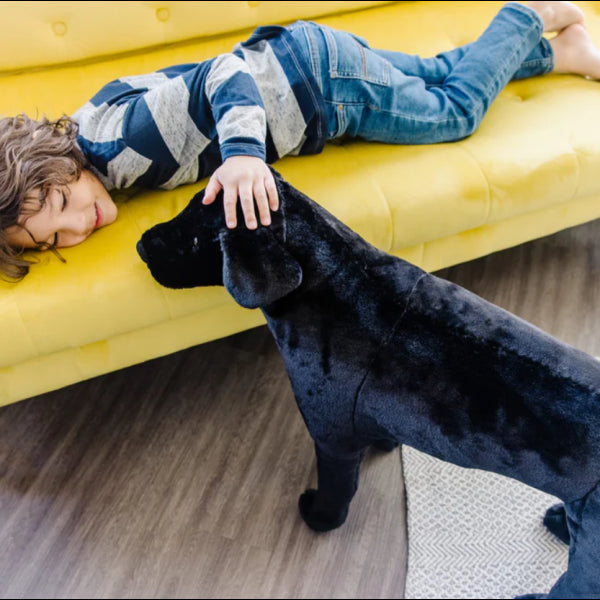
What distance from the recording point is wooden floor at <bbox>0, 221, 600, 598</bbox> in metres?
1.00

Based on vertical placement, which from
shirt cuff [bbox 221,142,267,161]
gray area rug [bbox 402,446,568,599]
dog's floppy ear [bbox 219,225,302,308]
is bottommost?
gray area rug [bbox 402,446,568,599]

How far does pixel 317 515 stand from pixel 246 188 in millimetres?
610

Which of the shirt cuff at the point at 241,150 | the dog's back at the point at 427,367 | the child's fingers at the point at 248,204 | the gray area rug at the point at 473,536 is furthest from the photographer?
the gray area rug at the point at 473,536

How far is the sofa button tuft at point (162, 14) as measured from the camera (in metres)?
1.31

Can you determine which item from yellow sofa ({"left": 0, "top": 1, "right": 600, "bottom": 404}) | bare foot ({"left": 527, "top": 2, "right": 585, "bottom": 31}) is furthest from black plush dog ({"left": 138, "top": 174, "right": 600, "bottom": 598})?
bare foot ({"left": 527, "top": 2, "right": 585, "bottom": 31})

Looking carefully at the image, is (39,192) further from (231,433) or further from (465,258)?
(465,258)

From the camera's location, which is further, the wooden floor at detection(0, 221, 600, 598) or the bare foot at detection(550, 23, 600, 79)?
the bare foot at detection(550, 23, 600, 79)

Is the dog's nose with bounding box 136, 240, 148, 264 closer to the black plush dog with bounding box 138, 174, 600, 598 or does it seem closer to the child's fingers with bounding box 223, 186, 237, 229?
the black plush dog with bounding box 138, 174, 600, 598

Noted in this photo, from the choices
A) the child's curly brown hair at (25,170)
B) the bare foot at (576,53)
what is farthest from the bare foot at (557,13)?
the child's curly brown hair at (25,170)

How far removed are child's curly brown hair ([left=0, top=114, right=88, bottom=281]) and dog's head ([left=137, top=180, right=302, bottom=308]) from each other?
0.20 m

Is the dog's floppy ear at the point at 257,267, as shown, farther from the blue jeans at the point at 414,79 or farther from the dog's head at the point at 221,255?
the blue jeans at the point at 414,79

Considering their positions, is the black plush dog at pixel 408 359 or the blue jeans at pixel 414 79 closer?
the black plush dog at pixel 408 359

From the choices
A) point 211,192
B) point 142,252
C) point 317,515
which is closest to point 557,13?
point 211,192

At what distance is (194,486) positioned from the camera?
111 centimetres
